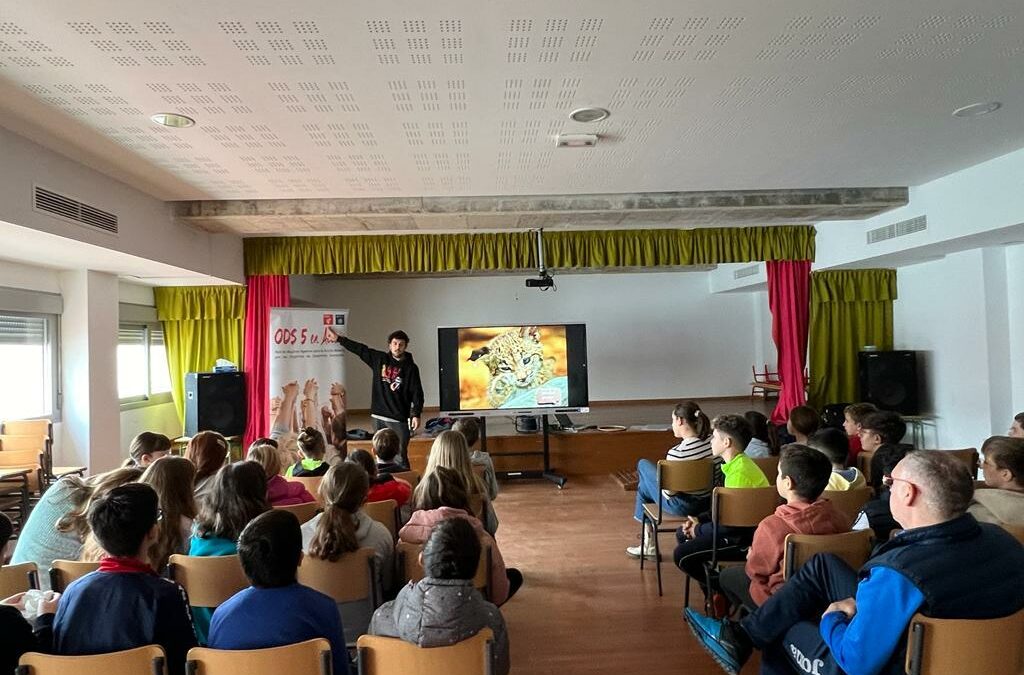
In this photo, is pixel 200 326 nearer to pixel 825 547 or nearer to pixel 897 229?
pixel 825 547

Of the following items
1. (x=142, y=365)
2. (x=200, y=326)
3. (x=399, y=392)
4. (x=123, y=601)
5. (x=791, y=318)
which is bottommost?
(x=123, y=601)

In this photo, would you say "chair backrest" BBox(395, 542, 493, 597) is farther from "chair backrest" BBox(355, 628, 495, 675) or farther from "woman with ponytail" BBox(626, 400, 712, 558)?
"woman with ponytail" BBox(626, 400, 712, 558)

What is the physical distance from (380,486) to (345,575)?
98 centimetres

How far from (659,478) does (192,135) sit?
3274mm

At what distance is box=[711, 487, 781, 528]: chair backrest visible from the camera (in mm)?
3000

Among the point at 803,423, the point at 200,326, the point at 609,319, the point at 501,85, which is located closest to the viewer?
the point at 501,85

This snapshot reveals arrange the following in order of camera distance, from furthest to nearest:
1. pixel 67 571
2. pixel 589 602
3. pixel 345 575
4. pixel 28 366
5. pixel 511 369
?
pixel 511 369 < pixel 28 366 < pixel 589 602 < pixel 345 575 < pixel 67 571

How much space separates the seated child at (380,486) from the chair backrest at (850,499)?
208cm

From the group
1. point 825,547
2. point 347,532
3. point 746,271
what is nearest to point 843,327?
point 746,271

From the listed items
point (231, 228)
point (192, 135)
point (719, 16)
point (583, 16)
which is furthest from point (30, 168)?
point (719, 16)

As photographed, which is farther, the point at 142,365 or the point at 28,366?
the point at 142,365

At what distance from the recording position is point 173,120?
10.6 ft

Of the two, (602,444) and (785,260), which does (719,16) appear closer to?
(785,260)

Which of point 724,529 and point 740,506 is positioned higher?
point 740,506
